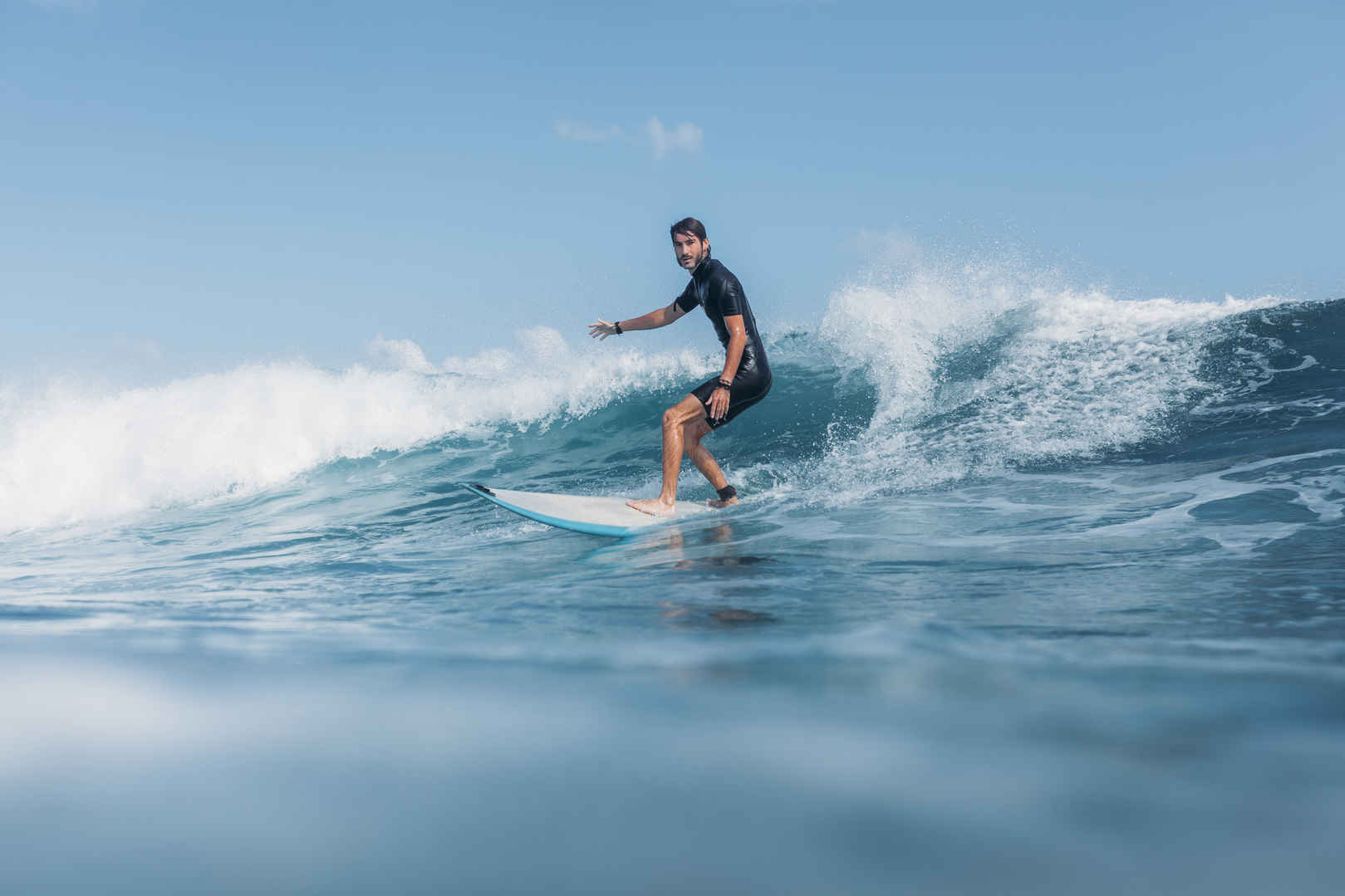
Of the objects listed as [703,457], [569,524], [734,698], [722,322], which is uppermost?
[722,322]

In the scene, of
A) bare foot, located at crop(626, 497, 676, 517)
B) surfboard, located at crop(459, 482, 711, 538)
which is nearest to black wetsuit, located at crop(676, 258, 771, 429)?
bare foot, located at crop(626, 497, 676, 517)

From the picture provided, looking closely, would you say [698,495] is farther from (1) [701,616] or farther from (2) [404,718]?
(2) [404,718]

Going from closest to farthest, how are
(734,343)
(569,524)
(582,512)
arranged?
(569,524)
(582,512)
(734,343)

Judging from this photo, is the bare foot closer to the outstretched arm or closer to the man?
the man

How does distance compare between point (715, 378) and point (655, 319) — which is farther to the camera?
point (655, 319)

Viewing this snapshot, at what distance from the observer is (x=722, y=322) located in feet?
19.6

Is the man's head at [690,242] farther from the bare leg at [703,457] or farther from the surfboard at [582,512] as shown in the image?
the surfboard at [582,512]

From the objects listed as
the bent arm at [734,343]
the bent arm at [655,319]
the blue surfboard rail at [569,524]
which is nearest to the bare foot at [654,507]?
the blue surfboard rail at [569,524]

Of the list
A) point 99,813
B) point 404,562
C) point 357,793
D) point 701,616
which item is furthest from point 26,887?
point 404,562

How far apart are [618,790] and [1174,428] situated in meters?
7.33

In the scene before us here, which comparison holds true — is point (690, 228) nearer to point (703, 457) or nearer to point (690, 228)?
point (690, 228)

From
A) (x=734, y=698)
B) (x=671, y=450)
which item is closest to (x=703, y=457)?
(x=671, y=450)

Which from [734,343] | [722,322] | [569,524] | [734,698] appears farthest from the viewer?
[722,322]

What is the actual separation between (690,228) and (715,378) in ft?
3.42
